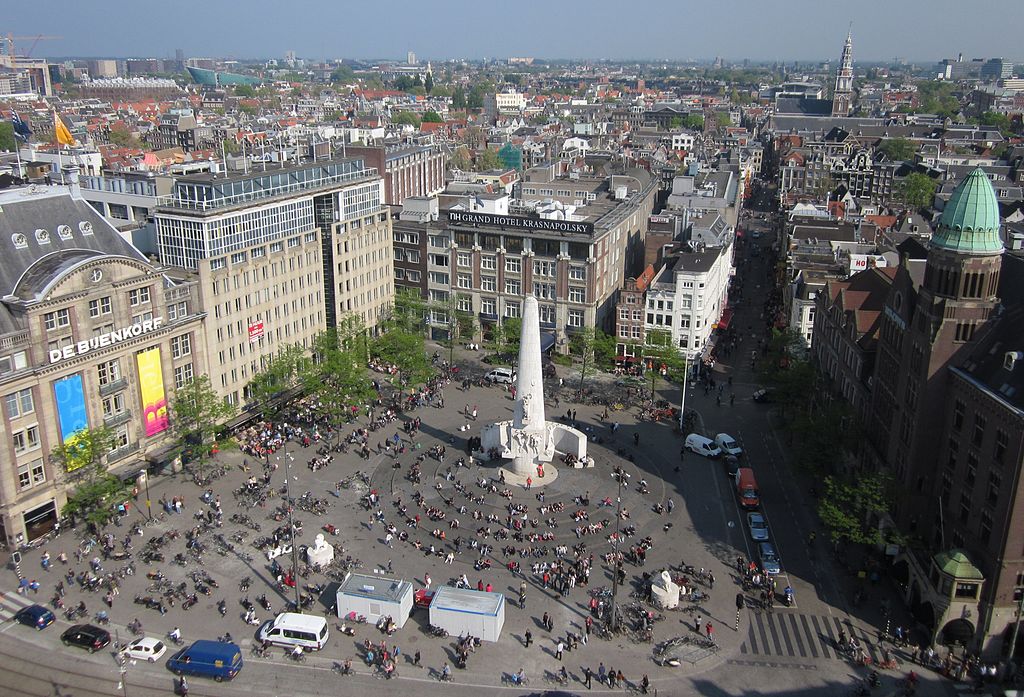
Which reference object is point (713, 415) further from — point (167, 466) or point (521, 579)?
point (167, 466)

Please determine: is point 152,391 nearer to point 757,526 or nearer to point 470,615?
point 470,615

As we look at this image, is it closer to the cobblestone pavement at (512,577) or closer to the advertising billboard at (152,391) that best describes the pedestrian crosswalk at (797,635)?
the cobblestone pavement at (512,577)

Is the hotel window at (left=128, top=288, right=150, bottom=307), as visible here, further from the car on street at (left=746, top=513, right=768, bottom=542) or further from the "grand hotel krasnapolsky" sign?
the car on street at (left=746, top=513, right=768, bottom=542)

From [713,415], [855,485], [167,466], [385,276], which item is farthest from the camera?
[385,276]

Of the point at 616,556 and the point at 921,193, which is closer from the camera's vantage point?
the point at 616,556

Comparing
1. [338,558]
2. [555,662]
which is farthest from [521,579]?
[338,558]

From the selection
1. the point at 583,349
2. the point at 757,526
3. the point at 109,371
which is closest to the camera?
the point at 757,526

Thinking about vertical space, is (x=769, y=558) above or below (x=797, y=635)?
above

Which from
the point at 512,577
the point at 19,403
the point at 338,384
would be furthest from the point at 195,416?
the point at 512,577
